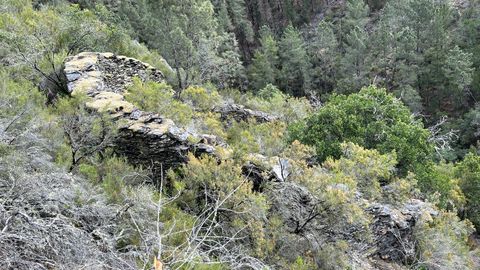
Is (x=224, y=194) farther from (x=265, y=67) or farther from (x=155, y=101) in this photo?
(x=265, y=67)

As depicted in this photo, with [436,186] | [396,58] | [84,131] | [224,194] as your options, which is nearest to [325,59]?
[396,58]

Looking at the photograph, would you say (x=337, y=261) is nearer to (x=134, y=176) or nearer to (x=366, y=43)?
(x=134, y=176)

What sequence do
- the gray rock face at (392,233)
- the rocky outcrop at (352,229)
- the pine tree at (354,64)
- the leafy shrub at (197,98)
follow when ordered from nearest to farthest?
the rocky outcrop at (352,229)
the gray rock face at (392,233)
the leafy shrub at (197,98)
the pine tree at (354,64)

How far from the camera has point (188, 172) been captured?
7.82 meters

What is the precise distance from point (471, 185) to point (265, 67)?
25.7m

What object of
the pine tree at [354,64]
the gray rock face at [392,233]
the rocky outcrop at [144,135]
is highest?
the rocky outcrop at [144,135]

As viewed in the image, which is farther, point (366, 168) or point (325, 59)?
point (325, 59)

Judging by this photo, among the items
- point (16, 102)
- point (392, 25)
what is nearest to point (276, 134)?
point (16, 102)

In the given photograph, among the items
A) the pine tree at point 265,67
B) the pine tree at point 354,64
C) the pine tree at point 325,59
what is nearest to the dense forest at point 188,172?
the pine tree at point 265,67

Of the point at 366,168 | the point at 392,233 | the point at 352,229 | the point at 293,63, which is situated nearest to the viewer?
the point at 352,229

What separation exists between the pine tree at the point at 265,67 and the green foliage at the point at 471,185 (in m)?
23.6

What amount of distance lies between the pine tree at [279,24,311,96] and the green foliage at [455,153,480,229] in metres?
23.9

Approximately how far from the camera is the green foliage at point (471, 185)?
56.4 ft

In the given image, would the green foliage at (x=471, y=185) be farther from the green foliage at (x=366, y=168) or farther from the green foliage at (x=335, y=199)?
the green foliage at (x=335, y=199)
